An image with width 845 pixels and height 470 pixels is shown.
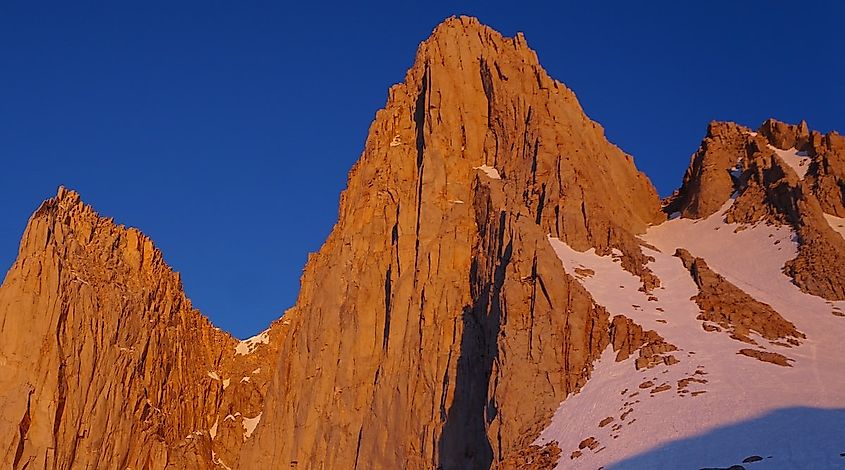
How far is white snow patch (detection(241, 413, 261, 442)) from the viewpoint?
89.4 meters

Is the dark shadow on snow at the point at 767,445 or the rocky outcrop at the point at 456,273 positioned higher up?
→ the rocky outcrop at the point at 456,273

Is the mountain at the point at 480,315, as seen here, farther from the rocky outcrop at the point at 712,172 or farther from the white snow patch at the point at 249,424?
the white snow patch at the point at 249,424

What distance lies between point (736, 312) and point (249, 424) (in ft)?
158

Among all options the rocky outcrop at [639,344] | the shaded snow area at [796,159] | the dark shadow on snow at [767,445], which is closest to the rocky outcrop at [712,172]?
the shaded snow area at [796,159]

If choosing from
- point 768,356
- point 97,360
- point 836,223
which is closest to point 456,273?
point 768,356

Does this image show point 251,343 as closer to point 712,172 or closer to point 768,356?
point 712,172

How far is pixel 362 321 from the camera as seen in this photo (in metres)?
74.4

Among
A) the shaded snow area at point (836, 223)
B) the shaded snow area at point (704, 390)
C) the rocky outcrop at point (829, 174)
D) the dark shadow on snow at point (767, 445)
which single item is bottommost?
the dark shadow on snow at point (767, 445)

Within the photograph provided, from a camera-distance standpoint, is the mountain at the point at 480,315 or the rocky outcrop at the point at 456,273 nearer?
the mountain at the point at 480,315

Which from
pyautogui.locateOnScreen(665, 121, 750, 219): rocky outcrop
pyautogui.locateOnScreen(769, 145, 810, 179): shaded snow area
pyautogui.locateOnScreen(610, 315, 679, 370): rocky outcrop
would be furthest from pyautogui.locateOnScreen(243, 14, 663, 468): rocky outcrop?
pyautogui.locateOnScreen(769, 145, 810, 179): shaded snow area

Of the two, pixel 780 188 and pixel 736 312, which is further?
pixel 780 188

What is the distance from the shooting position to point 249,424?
90.7 metres

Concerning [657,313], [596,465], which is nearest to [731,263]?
[657,313]

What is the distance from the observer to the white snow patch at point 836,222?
7006 cm
